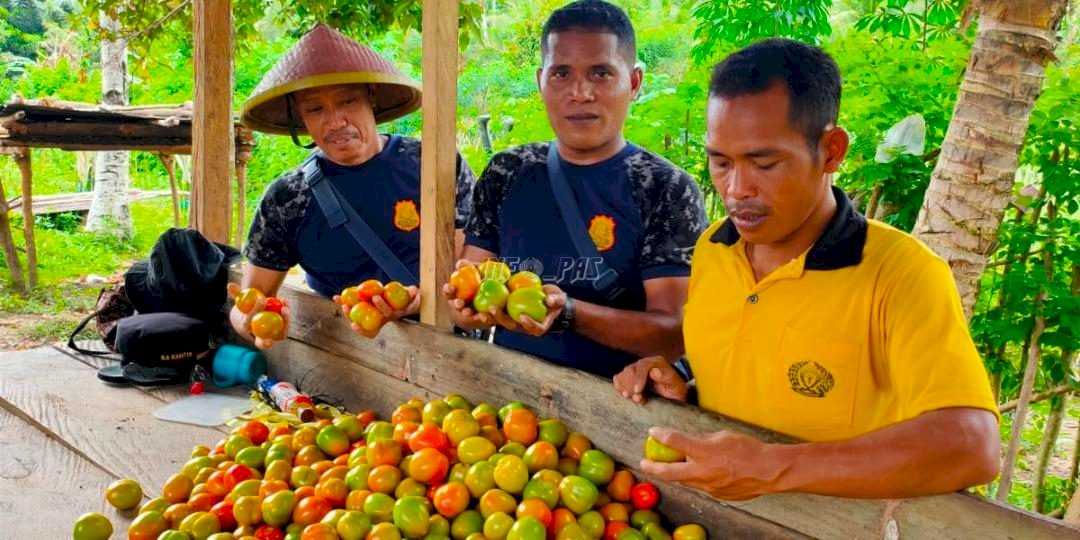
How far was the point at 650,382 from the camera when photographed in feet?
6.93

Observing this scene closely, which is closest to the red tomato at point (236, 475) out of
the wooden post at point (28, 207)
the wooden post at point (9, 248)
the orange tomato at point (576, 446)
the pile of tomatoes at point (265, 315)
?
the pile of tomatoes at point (265, 315)

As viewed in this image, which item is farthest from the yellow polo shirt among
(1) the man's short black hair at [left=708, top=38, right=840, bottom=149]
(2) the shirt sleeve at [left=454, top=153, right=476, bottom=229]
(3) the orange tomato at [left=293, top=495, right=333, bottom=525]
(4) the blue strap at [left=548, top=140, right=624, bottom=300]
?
(2) the shirt sleeve at [left=454, top=153, right=476, bottom=229]

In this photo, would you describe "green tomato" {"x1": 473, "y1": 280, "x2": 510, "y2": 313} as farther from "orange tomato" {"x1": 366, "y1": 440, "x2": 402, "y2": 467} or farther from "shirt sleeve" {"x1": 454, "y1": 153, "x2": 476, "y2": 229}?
"shirt sleeve" {"x1": 454, "y1": 153, "x2": 476, "y2": 229}

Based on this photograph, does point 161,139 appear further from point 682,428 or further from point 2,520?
point 682,428

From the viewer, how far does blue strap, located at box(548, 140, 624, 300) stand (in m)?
2.67

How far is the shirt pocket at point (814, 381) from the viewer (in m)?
1.76

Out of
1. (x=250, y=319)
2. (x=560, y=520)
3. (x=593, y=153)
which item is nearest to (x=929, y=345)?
(x=560, y=520)

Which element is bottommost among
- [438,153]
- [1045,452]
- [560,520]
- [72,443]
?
[1045,452]

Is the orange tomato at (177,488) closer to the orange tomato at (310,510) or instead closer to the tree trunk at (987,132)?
the orange tomato at (310,510)

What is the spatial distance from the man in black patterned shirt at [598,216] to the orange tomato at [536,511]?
60 centimetres

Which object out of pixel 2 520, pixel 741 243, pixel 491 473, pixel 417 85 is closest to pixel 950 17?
pixel 417 85

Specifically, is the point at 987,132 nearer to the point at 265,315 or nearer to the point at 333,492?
the point at 333,492

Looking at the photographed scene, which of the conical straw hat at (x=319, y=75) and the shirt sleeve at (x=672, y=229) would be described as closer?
the shirt sleeve at (x=672, y=229)

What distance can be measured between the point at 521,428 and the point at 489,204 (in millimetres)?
975
